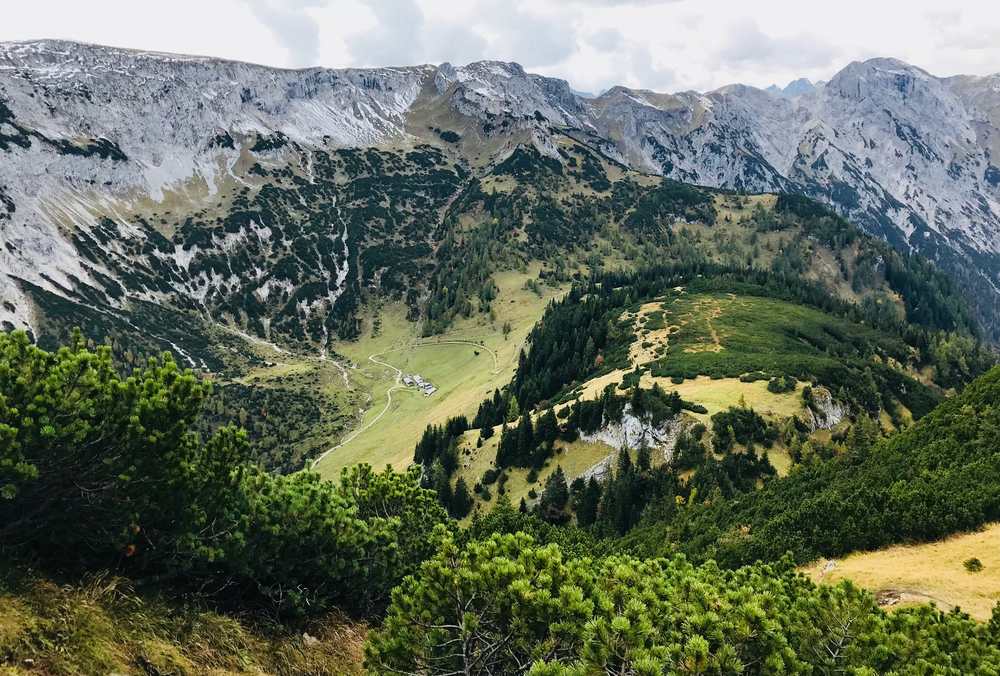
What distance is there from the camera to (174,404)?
65.6 feet

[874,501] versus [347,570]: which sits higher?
[347,570]

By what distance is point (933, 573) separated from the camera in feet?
105

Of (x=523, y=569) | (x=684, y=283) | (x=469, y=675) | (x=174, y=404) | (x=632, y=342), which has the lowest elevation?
(x=469, y=675)

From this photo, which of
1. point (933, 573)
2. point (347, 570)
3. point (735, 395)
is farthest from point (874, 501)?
point (735, 395)

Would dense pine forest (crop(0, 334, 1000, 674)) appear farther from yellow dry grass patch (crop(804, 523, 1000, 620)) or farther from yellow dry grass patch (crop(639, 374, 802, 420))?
yellow dry grass patch (crop(639, 374, 802, 420))

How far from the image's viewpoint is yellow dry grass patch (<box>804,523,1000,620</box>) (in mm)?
29689

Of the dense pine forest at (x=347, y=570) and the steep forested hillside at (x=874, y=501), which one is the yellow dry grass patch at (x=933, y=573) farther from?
the dense pine forest at (x=347, y=570)

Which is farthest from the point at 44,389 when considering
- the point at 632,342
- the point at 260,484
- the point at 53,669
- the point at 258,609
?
the point at 632,342

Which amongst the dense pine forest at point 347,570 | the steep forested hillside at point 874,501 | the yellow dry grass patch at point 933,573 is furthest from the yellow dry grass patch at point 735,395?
the dense pine forest at point 347,570

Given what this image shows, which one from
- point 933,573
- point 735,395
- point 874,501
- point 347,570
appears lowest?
point 933,573

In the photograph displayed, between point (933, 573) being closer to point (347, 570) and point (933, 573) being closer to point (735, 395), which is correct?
point (347, 570)

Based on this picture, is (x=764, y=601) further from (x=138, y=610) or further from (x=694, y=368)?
(x=694, y=368)

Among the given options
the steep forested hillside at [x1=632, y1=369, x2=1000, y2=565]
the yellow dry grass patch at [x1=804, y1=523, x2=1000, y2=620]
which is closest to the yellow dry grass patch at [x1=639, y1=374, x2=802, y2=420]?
the steep forested hillside at [x1=632, y1=369, x2=1000, y2=565]

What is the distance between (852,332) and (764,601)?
16090cm
